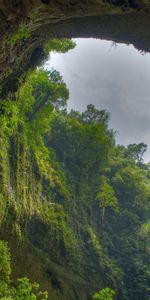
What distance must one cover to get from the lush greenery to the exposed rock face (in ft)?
6.65

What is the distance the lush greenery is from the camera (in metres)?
15.6

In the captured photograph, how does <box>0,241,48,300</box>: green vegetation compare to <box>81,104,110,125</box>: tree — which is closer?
<box>0,241,48,300</box>: green vegetation

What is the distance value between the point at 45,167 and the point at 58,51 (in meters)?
7.53

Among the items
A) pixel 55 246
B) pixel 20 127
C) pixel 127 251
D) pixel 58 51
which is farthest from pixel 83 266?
pixel 58 51

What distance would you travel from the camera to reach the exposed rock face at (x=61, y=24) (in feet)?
24.7

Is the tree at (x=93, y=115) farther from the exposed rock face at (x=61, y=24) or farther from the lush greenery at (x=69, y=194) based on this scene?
the exposed rock face at (x=61, y=24)

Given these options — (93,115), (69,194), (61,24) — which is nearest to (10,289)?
(61,24)

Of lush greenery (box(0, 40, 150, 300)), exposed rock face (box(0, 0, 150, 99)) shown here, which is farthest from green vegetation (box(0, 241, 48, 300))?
exposed rock face (box(0, 0, 150, 99))

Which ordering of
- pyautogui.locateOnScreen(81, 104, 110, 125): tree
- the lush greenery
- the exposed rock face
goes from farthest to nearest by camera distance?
pyautogui.locateOnScreen(81, 104, 110, 125): tree < the lush greenery < the exposed rock face

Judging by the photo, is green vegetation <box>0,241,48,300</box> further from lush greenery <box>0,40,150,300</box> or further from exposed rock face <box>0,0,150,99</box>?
exposed rock face <box>0,0,150,99</box>

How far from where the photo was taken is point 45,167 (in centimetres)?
2130

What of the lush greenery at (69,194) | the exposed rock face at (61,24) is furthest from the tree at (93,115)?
the exposed rock face at (61,24)

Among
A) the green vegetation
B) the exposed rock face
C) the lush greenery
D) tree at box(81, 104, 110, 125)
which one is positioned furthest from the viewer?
tree at box(81, 104, 110, 125)

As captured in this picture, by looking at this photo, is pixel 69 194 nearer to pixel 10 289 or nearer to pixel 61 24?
pixel 10 289
